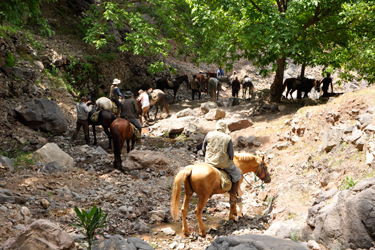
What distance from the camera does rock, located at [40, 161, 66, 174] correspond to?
7.91 meters

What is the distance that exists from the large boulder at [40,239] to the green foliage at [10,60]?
1065 cm

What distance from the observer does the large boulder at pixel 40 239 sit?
3905mm

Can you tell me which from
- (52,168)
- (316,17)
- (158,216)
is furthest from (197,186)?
(316,17)

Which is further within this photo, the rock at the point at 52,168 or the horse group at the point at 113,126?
the horse group at the point at 113,126

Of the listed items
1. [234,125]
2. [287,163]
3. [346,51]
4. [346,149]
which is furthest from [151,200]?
[346,51]

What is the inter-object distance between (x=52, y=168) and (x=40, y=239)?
172 inches

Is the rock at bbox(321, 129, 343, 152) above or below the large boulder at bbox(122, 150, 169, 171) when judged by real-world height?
above

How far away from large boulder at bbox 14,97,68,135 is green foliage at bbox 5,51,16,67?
246 cm

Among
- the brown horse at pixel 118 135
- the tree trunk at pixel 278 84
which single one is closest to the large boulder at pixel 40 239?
the brown horse at pixel 118 135

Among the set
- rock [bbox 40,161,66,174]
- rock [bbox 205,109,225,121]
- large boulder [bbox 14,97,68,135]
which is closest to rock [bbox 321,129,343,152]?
rock [bbox 40,161,66,174]

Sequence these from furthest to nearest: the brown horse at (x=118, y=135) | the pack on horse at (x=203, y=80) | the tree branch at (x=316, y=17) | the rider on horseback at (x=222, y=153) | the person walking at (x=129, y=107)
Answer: the pack on horse at (x=203, y=80) < the tree branch at (x=316, y=17) < the person walking at (x=129, y=107) < the brown horse at (x=118, y=135) < the rider on horseback at (x=222, y=153)

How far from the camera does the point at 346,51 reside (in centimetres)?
1329

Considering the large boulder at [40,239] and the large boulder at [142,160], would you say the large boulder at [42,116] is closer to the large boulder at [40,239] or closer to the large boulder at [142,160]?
the large boulder at [142,160]

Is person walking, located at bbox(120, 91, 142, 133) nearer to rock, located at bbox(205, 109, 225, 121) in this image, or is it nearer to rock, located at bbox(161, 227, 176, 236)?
rock, located at bbox(205, 109, 225, 121)
